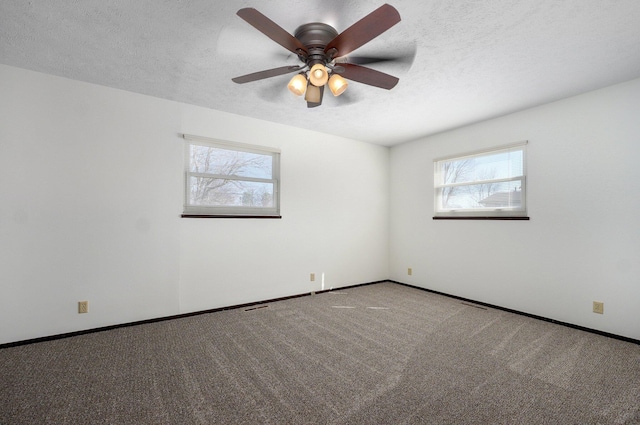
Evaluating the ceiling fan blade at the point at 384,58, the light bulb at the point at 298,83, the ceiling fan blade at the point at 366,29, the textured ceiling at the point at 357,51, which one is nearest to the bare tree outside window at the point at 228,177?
the textured ceiling at the point at 357,51

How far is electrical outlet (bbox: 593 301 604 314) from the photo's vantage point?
9.38 ft

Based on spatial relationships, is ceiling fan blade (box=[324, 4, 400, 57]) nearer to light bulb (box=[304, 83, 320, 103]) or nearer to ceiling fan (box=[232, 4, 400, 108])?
ceiling fan (box=[232, 4, 400, 108])

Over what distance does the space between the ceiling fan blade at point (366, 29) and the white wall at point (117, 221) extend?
2.24 meters

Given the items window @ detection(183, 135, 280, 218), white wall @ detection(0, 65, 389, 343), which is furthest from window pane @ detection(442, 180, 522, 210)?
window @ detection(183, 135, 280, 218)

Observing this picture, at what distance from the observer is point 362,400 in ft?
5.84

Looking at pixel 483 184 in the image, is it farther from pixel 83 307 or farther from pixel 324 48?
pixel 83 307

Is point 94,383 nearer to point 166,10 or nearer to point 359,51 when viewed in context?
point 166,10

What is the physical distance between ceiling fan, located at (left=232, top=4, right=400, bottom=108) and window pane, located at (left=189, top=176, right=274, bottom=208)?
5.72ft

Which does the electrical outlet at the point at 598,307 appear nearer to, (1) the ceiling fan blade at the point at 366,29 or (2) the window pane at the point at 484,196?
(2) the window pane at the point at 484,196

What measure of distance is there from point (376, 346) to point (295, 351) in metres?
0.73

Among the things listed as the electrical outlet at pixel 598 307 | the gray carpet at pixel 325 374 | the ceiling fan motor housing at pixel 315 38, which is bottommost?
the gray carpet at pixel 325 374

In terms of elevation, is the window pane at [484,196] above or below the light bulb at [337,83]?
below

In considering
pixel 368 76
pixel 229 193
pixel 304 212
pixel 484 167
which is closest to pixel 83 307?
pixel 229 193

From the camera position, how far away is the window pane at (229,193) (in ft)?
11.4
